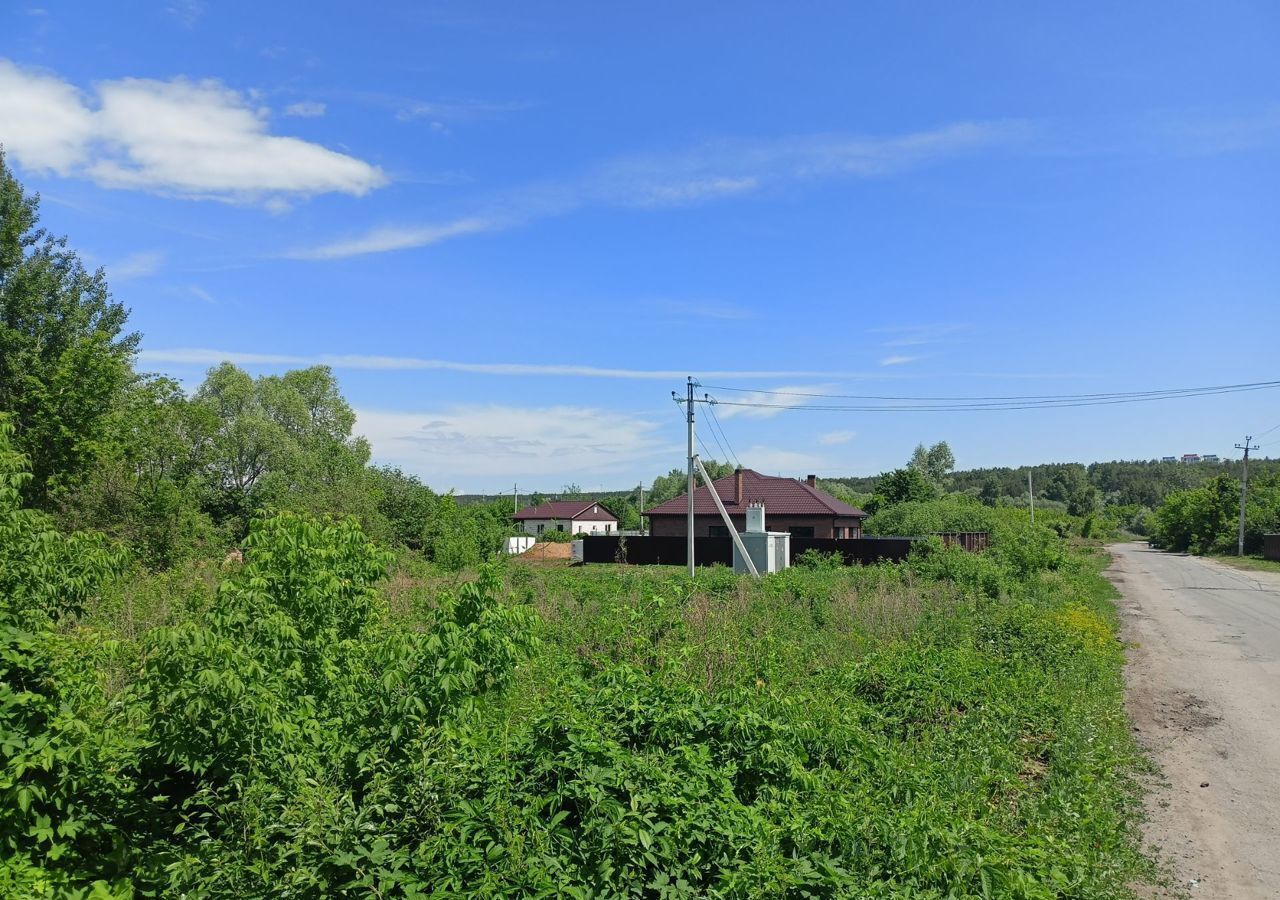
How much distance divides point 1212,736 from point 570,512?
64.3 meters

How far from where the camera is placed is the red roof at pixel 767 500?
4162 cm

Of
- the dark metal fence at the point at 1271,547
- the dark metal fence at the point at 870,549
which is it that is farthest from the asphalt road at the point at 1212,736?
the dark metal fence at the point at 1271,547

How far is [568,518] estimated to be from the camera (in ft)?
234

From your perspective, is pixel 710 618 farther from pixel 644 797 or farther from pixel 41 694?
pixel 41 694

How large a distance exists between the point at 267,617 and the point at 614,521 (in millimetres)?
70590

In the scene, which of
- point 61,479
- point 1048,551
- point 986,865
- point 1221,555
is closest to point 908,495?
point 1221,555

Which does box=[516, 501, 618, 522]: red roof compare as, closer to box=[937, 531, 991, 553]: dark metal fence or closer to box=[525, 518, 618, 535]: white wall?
box=[525, 518, 618, 535]: white wall

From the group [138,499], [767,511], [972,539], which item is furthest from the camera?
[767,511]

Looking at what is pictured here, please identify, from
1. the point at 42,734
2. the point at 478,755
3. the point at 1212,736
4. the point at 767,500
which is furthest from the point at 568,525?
the point at 42,734

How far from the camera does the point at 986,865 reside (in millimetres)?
4309

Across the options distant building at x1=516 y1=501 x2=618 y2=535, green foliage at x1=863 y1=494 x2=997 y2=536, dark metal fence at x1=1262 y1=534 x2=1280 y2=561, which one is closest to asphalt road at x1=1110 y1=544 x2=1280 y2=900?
green foliage at x1=863 y1=494 x2=997 y2=536

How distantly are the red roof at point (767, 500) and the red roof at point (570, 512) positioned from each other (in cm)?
2831

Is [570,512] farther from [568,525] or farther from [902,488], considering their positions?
[902,488]

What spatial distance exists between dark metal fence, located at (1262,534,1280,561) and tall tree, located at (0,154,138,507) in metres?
50.5
